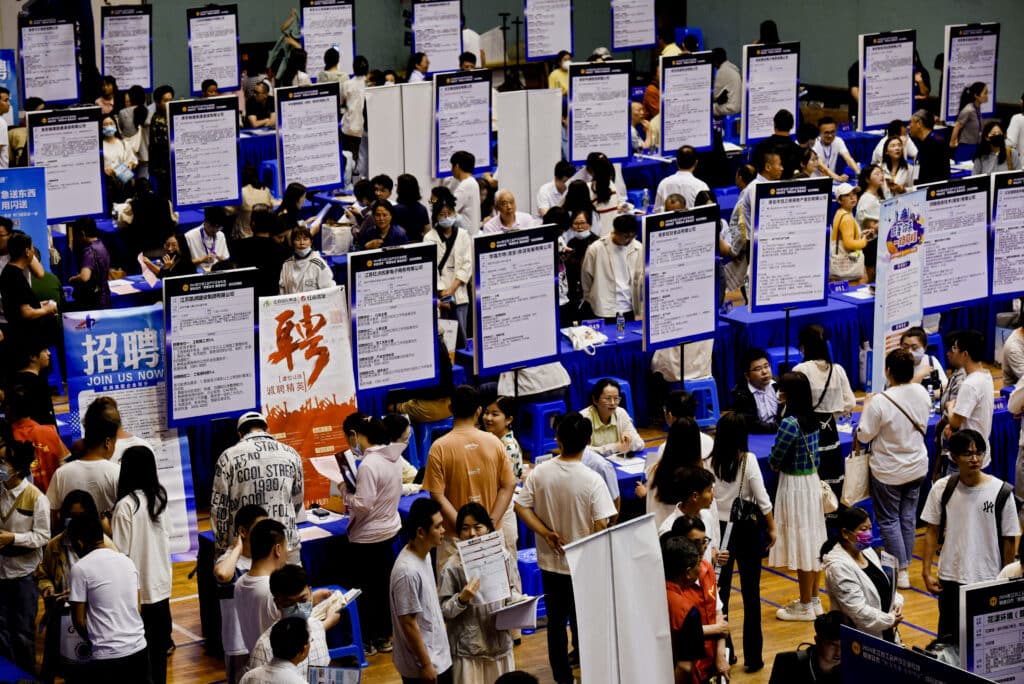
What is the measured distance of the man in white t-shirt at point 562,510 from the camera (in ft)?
25.6

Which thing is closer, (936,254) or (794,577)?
(794,577)

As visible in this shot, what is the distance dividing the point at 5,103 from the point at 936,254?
10373 mm

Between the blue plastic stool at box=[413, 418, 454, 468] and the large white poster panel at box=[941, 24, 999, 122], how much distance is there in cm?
988

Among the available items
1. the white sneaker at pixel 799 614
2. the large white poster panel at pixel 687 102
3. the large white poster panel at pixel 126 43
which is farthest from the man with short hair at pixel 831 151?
the white sneaker at pixel 799 614

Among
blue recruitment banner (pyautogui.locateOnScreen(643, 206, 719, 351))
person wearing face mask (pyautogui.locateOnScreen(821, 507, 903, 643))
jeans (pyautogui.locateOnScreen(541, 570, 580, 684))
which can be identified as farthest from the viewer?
blue recruitment banner (pyautogui.locateOnScreen(643, 206, 719, 351))

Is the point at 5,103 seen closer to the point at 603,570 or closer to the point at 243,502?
the point at 243,502

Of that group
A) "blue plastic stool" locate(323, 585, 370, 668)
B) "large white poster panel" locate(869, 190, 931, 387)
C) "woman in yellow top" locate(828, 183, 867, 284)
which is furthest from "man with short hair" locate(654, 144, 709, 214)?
"blue plastic stool" locate(323, 585, 370, 668)

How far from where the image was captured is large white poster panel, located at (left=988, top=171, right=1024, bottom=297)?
37.6 ft

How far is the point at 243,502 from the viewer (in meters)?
7.88

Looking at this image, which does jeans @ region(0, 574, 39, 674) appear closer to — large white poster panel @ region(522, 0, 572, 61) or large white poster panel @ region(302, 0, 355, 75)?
large white poster panel @ region(302, 0, 355, 75)

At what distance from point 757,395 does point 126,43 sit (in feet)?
38.4

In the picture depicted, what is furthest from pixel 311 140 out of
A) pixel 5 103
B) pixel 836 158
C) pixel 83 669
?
pixel 83 669

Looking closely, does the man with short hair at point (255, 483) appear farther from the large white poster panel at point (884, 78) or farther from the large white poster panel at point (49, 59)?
the large white poster panel at point (49, 59)

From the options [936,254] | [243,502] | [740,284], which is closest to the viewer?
[243,502]
